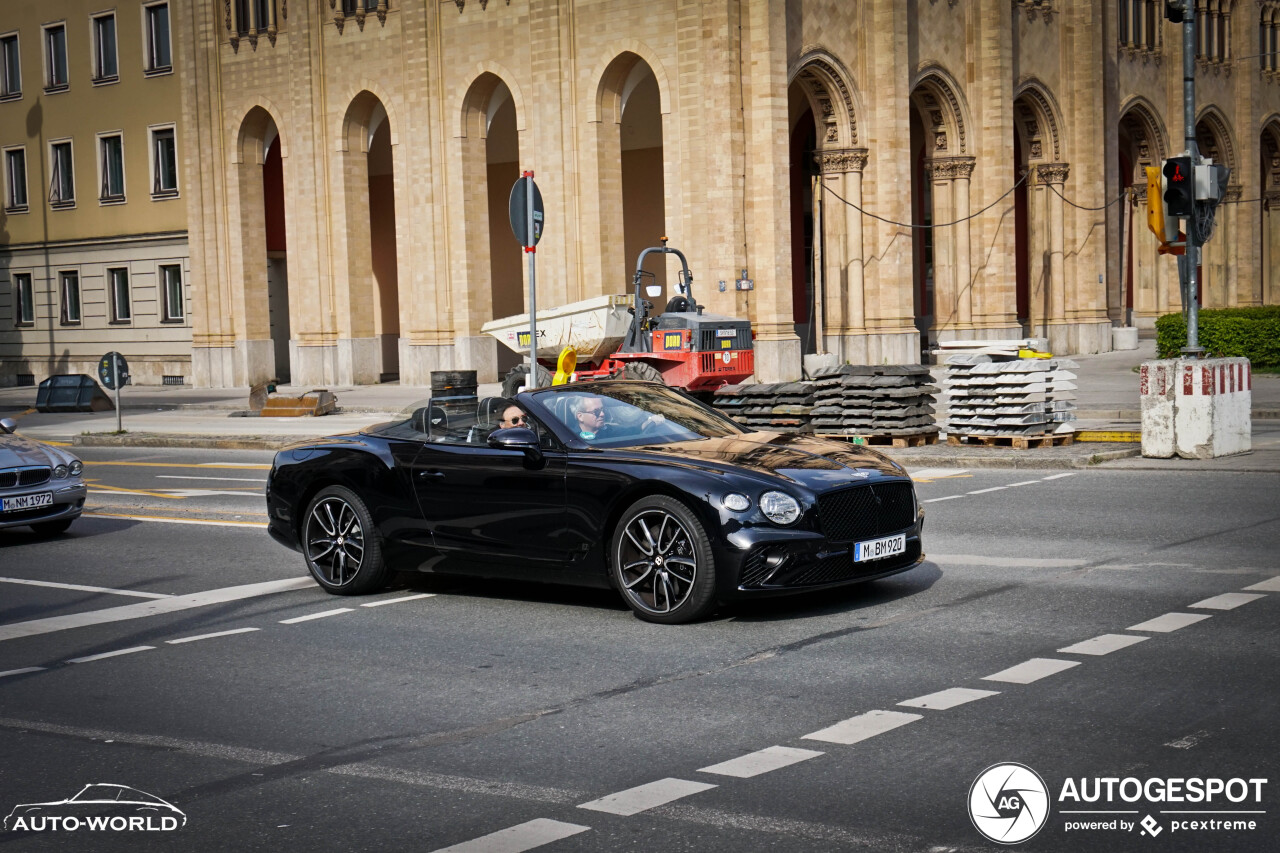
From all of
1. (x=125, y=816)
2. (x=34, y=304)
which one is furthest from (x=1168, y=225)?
(x=34, y=304)

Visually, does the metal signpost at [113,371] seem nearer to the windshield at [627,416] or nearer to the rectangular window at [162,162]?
the windshield at [627,416]

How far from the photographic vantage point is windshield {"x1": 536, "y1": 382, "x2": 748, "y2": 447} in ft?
31.3

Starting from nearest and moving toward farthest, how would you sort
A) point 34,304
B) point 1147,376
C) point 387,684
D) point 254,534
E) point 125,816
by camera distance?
point 125,816, point 387,684, point 254,534, point 1147,376, point 34,304

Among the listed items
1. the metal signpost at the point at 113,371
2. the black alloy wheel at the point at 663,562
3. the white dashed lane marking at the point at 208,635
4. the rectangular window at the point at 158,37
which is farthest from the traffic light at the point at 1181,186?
the rectangular window at the point at 158,37

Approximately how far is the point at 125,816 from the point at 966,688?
3.63 meters

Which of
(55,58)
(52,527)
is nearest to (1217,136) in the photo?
(55,58)

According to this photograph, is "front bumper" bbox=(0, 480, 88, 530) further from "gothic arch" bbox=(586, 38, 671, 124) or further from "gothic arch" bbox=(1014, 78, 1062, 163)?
"gothic arch" bbox=(1014, 78, 1062, 163)

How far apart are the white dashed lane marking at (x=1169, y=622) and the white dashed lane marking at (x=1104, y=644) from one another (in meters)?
0.22

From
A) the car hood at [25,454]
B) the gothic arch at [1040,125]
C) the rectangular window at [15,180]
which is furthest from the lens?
the rectangular window at [15,180]

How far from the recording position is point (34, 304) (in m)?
51.8

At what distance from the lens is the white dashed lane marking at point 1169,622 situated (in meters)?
8.05

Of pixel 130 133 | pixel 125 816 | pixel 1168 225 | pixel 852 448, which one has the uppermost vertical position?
pixel 130 133

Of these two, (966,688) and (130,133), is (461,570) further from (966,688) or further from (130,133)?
(130,133)

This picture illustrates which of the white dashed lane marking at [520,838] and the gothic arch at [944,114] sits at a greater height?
the gothic arch at [944,114]
